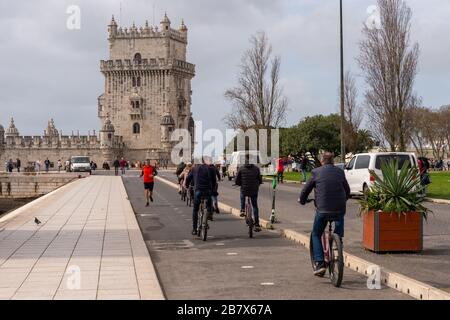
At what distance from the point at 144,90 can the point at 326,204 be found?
103 m

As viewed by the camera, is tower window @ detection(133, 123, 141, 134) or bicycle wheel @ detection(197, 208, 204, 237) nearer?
bicycle wheel @ detection(197, 208, 204, 237)

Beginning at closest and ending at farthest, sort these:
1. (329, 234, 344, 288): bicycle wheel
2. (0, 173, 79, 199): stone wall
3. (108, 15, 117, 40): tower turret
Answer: (329, 234, 344, 288): bicycle wheel
(0, 173, 79, 199): stone wall
(108, 15, 117, 40): tower turret

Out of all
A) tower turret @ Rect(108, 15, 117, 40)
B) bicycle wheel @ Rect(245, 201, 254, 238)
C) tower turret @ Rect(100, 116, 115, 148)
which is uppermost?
tower turret @ Rect(108, 15, 117, 40)

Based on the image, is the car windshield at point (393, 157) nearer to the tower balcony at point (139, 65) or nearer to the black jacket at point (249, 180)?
the black jacket at point (249, 180)

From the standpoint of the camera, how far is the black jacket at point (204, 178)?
56.9ft

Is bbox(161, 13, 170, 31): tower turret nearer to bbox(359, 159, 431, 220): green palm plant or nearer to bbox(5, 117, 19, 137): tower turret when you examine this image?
bbox(5, 117, 19, 137): tower turret

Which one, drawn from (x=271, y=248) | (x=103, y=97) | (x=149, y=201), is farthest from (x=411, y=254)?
(x=103, y=97)

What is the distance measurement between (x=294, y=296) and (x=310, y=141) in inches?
2650

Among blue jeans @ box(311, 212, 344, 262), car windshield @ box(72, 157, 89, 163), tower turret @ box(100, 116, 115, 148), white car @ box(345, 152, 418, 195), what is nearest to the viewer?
blue jeans @ box(311, 212, 344, 262)

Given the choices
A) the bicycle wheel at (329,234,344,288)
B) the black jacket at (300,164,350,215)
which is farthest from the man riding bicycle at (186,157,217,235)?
the bicycle wheel at (329,234,344,288)

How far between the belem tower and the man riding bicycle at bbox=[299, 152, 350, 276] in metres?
98.0

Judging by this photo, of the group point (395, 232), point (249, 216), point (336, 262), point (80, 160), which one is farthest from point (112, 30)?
point (336, 262)

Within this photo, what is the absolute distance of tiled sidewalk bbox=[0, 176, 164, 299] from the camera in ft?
33.4
